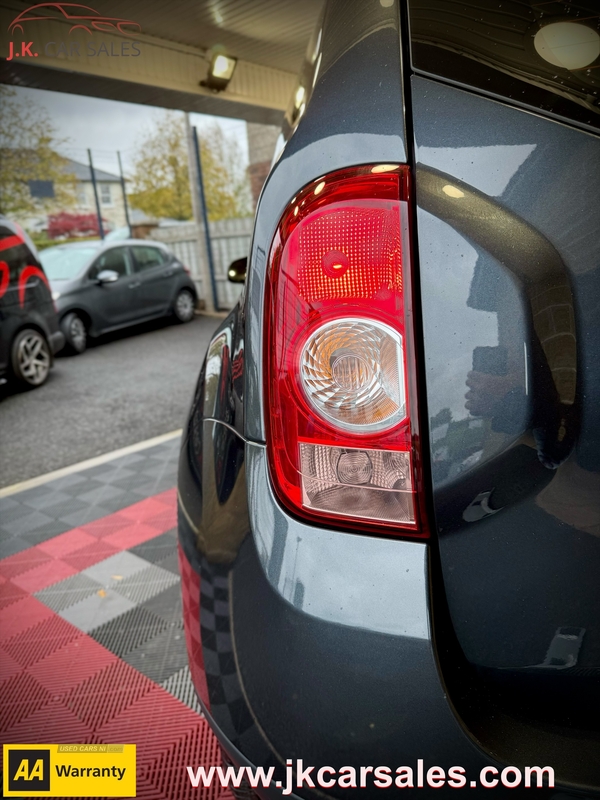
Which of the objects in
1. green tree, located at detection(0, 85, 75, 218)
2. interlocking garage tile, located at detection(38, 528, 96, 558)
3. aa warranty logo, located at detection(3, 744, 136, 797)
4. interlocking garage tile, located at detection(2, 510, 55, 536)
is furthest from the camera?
green tree, located at detection(0, 85, 75, 218)

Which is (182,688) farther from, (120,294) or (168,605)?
(120,294)

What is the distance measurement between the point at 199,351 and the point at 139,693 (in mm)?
6996

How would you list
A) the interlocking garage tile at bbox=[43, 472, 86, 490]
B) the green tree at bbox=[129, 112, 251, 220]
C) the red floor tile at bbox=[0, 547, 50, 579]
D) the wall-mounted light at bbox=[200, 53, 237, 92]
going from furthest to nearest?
the green tree at bbox=[129, 112, 251, 220] < the wall-mounted light at bbox=[200, 53, 237, 92] < the interlocking garage tile at bbox=[43, 472, 86, 490] < the red floor tile at bbox=[0, 547, 50, 579]

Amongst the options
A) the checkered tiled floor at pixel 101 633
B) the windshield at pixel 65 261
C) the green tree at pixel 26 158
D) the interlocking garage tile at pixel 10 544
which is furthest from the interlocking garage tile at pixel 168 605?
the green tree at pixel 26 158

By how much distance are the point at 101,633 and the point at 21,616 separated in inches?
14.2

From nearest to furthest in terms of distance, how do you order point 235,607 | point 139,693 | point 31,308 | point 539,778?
point 539,778
point 235,607
point 139,693
point 31,308

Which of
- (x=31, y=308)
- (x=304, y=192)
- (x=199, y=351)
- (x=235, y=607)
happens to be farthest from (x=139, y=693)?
(x=199, y=351)

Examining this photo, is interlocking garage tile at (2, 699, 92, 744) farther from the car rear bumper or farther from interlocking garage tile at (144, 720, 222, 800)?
the car rear bumper

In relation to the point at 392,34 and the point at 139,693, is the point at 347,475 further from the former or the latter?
the point at 139,693

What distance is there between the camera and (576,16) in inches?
31.2

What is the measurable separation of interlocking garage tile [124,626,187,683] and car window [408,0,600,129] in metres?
1.80

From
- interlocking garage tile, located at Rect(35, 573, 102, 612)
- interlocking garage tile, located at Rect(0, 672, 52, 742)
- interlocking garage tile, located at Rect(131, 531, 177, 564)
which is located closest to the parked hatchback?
interlocking garage tile, located at Rect(131, 531, 177, 564)

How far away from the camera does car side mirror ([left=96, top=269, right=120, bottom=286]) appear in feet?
→ 31.5

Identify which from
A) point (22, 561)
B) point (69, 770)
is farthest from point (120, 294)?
point (69, 770)
